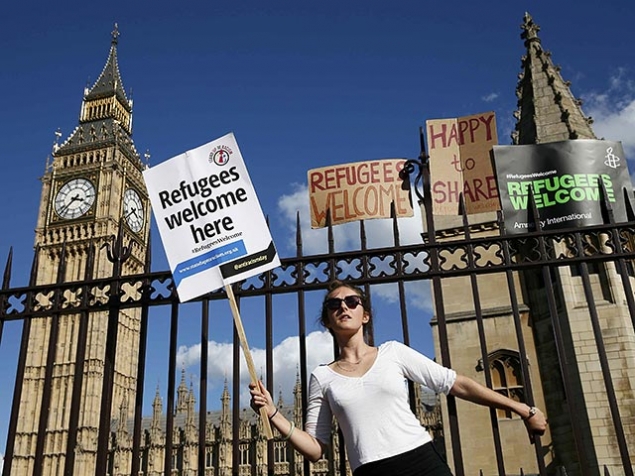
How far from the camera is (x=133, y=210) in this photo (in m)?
52.4

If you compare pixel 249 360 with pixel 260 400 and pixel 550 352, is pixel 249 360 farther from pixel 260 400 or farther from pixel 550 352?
pixel 550 352

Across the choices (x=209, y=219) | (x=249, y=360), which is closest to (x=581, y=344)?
(x=209, y=219)

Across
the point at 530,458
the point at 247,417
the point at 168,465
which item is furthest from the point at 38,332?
the point at 168,465

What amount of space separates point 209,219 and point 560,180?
3.86 metres

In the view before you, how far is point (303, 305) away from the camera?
4715 mm

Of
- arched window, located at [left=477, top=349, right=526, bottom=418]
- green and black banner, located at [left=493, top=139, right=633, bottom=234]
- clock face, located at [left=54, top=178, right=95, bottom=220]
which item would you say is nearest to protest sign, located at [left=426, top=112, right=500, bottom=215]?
green and black banner, located at [left=493, top=139, right=633, bottom=234]

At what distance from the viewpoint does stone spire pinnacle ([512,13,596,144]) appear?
12.6 meters

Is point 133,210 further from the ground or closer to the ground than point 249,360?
further from the ground

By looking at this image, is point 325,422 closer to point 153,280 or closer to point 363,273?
point 363,273

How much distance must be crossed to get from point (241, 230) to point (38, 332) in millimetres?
48131

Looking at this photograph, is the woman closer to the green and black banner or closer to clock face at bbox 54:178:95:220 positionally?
the green and black banner

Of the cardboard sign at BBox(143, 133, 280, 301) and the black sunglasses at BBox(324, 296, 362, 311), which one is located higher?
the cardboard sign at BBox(143, 133, 280, 301)

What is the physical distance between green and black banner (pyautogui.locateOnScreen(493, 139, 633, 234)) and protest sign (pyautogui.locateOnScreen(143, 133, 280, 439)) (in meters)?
2.83

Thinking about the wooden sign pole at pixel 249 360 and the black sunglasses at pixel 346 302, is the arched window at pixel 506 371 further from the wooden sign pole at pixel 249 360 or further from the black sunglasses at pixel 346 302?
the black sunglasses at pixel 346 302
